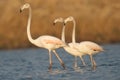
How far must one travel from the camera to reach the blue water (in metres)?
20.2

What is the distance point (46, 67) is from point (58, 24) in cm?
923

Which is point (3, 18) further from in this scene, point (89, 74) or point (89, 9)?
point (89, 74)

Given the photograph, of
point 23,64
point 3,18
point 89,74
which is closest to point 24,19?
point 3,18

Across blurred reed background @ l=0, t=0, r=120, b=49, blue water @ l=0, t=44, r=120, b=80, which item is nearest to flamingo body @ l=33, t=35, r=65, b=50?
blue water @ l=0, t=44, r=120, b=80

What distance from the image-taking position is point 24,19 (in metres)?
33.2

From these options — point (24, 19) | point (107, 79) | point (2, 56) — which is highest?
point (24, 19)

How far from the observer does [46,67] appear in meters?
23.3

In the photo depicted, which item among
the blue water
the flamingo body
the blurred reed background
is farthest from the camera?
the blurred reed background

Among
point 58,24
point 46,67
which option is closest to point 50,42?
point 46,67

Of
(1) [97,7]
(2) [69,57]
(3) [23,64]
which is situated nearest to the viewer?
(3) [23,64]

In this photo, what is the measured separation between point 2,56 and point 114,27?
22.4ft

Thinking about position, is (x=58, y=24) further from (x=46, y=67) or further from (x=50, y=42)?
(x=50, y=42)

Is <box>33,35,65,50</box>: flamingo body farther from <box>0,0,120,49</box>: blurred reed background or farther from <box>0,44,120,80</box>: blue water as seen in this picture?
<box>0,0,120,49</box>: blurred reed background

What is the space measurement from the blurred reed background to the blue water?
52.4 inches
